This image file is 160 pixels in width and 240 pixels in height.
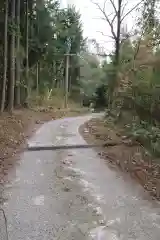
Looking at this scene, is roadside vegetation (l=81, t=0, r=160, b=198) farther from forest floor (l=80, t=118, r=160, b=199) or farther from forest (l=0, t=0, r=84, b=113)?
forest (l=0, t=0, r=84, b=113)

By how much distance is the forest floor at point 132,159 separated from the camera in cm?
643

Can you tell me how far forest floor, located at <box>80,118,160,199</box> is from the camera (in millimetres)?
6434

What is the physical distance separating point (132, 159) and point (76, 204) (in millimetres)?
3099

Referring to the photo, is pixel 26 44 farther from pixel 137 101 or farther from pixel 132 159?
pixel 132 159

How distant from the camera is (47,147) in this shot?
9461 millimetres

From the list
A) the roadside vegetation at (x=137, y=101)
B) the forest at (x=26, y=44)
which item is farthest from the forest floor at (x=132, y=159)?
the forest at (x=26, y=44)

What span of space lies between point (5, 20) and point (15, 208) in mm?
11903

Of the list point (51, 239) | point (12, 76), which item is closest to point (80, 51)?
point (12, 76)

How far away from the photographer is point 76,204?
5.11 meters

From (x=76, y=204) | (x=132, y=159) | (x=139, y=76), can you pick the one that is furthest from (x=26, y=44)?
(x=76, y=204)

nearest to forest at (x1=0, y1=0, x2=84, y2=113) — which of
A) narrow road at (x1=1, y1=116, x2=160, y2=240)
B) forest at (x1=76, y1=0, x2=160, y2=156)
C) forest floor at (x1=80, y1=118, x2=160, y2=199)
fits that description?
forest at (x1=76, y1=0, x2=160, y2=156)

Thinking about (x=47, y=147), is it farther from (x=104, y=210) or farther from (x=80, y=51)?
(x=80, y=51)

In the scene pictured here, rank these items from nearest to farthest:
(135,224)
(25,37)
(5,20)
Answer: (135,224) → (5,20) → (25,37)

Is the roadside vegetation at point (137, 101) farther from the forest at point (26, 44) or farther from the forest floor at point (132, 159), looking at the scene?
the forest at point (26, 44)
